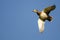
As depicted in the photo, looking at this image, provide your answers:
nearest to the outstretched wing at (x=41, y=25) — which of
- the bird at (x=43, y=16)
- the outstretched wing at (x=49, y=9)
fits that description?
the bird at (x=43, y=16)

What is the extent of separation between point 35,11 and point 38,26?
329mm

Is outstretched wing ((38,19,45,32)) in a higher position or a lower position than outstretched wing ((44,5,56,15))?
lower

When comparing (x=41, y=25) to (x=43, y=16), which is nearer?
(x=43, y=16)

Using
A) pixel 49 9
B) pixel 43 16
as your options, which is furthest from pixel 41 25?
pixel 49 9

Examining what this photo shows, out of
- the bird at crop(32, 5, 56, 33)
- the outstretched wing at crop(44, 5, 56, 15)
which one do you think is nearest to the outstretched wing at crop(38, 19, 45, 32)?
the bird at crop(32, 5, 56, 33)

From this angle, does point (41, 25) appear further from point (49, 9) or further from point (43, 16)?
point (49, 9)

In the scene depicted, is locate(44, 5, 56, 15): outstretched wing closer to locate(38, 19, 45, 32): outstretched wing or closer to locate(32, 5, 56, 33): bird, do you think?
locate(32, 5, 56, 33): bird

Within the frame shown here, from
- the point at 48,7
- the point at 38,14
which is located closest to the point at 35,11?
the point at 38,14

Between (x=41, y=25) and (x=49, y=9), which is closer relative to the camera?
(x=49, y=9)

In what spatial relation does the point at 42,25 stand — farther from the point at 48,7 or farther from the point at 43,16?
the point at 48,7

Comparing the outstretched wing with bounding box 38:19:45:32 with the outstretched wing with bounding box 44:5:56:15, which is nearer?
the outstretched wing with bounding box 44:5:56:15

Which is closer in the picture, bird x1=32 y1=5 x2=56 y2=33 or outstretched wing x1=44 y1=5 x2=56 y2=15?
outstretched wing x1=44 y1=5 x2=56 y2=15

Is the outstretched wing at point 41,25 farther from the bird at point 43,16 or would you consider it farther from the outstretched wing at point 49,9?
the outstretched wing at point 49,9

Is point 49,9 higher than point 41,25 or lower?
higher
